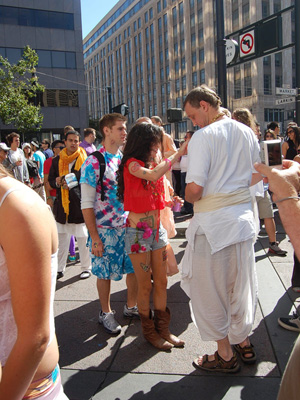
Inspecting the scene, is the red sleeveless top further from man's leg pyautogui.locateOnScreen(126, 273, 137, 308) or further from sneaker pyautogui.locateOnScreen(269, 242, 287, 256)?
sneaker pyautogui.locateOnScreen(269, 242, 287, 256)

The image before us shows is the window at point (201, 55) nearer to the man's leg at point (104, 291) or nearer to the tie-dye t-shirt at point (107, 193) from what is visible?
the tie-dye t-shirt at point (107, 193)

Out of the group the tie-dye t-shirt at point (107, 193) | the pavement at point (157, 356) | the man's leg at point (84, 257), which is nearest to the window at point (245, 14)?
the man's leg at point (84, 257)

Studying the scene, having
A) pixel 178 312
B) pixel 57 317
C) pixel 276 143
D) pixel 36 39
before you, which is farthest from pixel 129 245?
pixel 36 39

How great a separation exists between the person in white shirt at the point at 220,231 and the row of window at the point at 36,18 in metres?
34.0

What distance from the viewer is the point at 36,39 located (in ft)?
102

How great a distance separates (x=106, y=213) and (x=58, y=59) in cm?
3258

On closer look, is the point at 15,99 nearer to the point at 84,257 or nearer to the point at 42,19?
the point at 42,19

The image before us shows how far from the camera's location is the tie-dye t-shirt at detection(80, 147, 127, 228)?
318 cm

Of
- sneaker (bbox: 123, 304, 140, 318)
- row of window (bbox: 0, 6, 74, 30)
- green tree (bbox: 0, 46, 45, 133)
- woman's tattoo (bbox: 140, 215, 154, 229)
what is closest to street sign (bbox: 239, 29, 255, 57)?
woman's tattoo (bbox: 140, 215, 154, 229)

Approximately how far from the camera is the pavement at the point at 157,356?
7.86ft

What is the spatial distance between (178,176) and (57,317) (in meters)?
6.93

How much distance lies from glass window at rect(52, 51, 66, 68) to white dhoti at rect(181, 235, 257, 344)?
33331mm

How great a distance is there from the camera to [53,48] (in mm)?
31562

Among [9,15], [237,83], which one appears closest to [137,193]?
[9,15]
